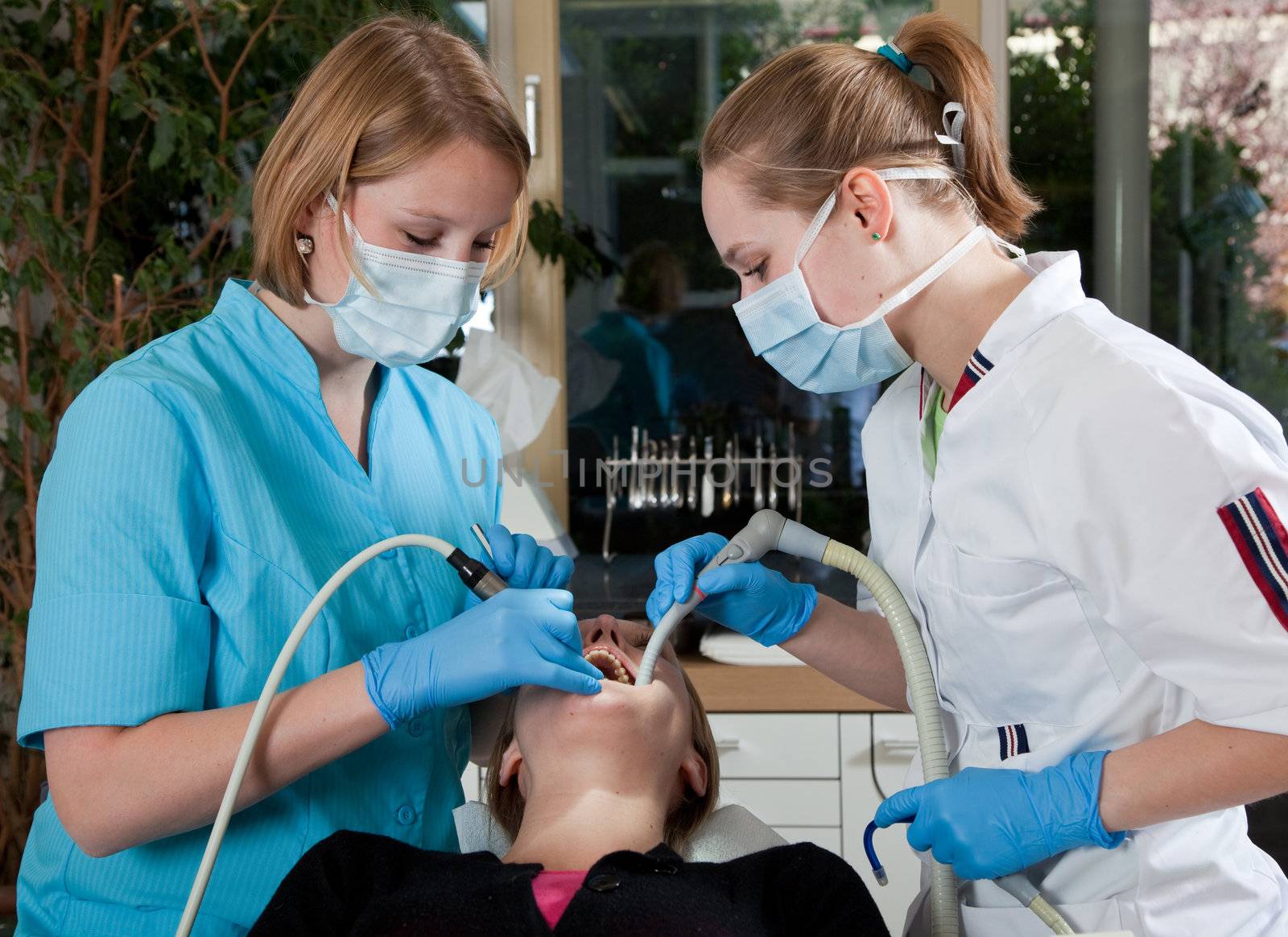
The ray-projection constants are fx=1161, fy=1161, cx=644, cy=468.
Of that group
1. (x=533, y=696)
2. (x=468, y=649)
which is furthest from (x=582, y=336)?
(x=468, y=649)

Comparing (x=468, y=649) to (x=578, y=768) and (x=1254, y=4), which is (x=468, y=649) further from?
(x=1254, y=4)

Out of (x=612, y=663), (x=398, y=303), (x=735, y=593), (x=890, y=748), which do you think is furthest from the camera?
(x=890, y=748)

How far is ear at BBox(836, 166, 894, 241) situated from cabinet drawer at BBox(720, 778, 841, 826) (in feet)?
4.74

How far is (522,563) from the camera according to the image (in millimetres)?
1383

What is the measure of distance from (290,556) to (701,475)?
78.2 inches

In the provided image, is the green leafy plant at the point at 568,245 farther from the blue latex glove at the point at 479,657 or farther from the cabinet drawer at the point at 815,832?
the blue latex glove at the point at 479,657

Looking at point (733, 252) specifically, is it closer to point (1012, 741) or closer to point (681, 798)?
point (1012, 741)

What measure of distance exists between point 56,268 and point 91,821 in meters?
1.73

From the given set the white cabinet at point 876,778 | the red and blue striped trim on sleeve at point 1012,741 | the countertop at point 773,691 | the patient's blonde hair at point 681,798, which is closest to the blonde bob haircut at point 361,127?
the patient's blonde hair at point 681,798

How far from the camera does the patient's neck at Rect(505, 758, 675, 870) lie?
4.64 feet

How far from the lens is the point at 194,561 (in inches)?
44.8

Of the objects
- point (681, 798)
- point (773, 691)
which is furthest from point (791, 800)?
point (681, 798)

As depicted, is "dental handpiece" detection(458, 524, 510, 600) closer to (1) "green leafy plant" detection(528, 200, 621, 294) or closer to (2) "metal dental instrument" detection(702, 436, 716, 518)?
(1) "green leafy plant" detection(528, 200, 621, 294)

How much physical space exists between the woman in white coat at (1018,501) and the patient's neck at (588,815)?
237mm
